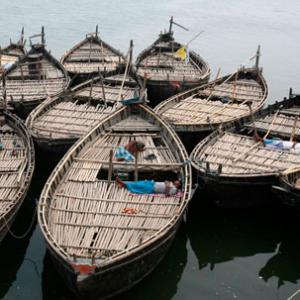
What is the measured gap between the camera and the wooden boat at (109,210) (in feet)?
38.3

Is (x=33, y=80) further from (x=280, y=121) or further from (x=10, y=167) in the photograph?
(x=280, y=121)

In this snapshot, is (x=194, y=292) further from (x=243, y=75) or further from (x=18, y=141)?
(x=243, y=75)

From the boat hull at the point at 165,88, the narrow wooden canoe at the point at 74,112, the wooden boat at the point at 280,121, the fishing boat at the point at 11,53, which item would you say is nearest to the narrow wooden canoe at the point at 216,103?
the wooden boat at the point at 280,121

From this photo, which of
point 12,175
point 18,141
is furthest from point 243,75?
point 12,175

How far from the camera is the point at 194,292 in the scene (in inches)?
548

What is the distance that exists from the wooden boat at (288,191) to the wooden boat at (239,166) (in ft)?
1.22

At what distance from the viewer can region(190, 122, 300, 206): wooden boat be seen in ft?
53.0

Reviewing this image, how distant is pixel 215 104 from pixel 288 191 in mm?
8964

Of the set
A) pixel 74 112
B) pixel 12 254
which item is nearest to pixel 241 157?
pixel 74 112

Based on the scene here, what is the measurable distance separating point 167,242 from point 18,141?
25.7 feet

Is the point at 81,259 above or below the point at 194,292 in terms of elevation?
above

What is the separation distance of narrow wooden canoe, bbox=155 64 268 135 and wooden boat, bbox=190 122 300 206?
156 cm

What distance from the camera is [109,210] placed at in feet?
46.2

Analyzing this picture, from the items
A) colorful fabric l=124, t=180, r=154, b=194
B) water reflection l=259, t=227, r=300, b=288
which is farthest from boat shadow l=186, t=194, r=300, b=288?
colorful fabric l=124, t=180, r=154, b=194
